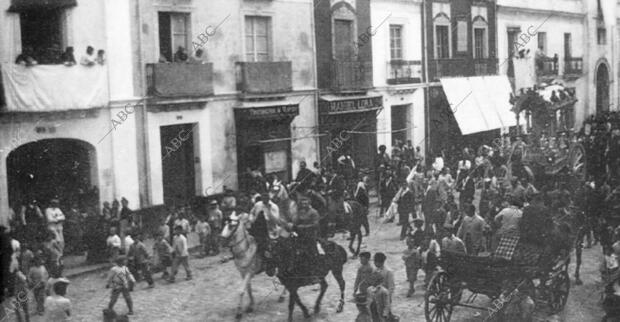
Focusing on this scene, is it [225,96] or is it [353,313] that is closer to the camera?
[353,313]

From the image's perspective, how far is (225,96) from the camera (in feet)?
69.7

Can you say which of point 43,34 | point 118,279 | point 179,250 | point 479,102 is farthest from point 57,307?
point 479,102

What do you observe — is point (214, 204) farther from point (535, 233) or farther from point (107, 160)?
point (535, 233)

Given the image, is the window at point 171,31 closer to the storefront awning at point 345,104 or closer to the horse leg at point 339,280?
the storefront awning at point 345,104

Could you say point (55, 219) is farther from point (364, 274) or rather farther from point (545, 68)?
point (545, 68)

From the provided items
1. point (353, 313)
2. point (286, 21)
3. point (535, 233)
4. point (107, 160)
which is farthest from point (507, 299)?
point (286, 21)

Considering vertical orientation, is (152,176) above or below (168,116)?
below

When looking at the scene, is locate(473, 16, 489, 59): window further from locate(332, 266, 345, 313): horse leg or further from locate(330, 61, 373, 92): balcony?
locate(332, 266, 345, 313): horse leg

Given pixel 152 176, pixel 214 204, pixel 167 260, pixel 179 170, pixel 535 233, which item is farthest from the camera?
pixel 179 170

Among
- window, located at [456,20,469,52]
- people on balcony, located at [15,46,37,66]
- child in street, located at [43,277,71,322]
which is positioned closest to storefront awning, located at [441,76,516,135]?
window, located at [456,20,469,52]

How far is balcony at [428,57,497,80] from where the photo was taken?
2930 cm

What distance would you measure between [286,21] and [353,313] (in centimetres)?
1274

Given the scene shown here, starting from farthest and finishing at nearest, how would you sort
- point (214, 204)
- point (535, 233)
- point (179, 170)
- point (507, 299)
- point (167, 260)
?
point (179, 170), point (214, 204), point (167, 260), point (535, 233), point (507, 299)

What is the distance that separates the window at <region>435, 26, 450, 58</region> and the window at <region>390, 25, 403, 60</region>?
7.59ft
